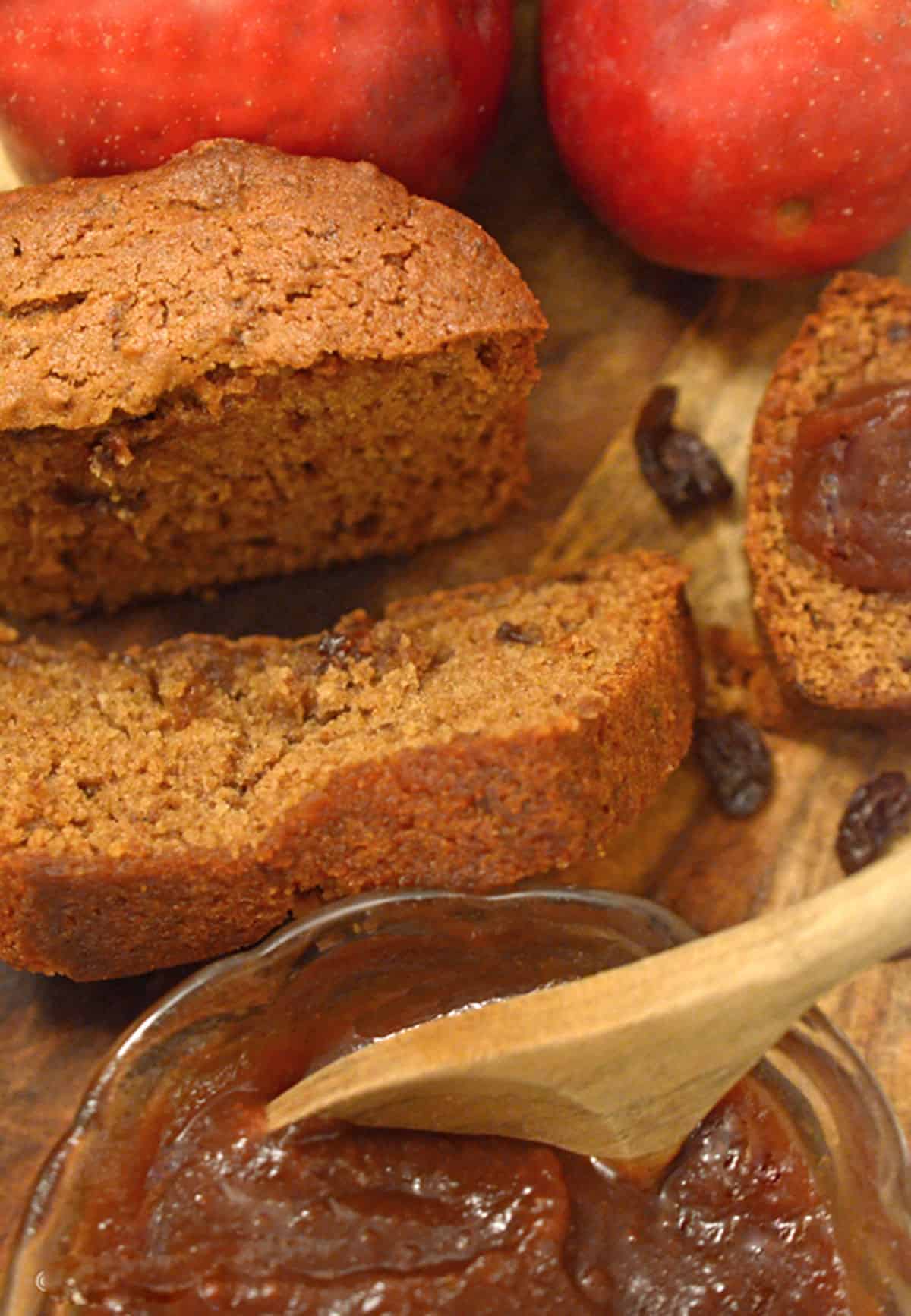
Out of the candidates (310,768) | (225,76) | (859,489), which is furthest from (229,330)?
(859,489)

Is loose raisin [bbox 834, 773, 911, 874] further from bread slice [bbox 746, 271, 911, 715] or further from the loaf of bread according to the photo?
the loaf of bread

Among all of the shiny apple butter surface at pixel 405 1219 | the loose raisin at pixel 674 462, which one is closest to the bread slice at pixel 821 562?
the loose raisin at pixel 674 462

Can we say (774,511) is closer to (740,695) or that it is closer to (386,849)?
(740,695)

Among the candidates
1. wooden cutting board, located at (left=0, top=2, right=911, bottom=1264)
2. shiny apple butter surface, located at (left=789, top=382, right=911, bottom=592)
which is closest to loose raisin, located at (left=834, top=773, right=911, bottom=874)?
wooden cutting board, located at (left=0, top=2, right=911, bottom=1264)

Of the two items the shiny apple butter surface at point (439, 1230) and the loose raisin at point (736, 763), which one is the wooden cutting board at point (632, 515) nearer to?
the loose raisin at point (736, 763)

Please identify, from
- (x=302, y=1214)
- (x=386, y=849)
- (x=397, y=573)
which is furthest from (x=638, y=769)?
(x=302, y=1214)

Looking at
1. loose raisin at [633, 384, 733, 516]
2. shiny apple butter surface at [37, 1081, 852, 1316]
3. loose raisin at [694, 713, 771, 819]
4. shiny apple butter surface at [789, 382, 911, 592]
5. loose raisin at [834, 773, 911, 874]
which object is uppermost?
loose raisin at [633, 384, 733, 516]
